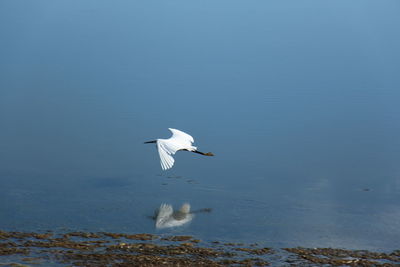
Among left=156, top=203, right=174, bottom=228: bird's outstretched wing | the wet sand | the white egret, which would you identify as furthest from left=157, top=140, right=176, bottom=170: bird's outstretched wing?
the wet sand

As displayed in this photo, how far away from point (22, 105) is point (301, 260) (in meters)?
8.23

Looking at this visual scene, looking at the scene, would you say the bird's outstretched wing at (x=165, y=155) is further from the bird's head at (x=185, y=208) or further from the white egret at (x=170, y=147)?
the bird's head at (x=185, y=208)

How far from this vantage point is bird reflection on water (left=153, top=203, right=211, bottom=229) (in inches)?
324

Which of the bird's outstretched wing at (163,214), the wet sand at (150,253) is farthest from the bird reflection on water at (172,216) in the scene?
the wet sand at (150,253)

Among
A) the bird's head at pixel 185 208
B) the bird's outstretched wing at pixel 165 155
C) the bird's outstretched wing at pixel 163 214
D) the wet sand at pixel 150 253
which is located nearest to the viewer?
the wet sand at pixel 150 253

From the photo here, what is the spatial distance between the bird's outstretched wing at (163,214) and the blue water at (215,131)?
5.0 inches

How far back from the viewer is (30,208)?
852 centimetres

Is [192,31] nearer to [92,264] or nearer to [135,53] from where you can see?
[135,53]

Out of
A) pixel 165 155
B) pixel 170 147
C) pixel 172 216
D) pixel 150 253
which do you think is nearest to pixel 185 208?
pixel 172 216

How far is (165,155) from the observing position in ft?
30.9

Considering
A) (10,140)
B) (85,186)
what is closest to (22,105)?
(10,140)

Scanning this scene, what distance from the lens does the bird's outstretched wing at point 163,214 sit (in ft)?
26.9

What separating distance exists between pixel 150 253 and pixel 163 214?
1444 millimetres

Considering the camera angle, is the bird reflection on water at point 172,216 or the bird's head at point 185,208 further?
the bird's head at point 185,208
